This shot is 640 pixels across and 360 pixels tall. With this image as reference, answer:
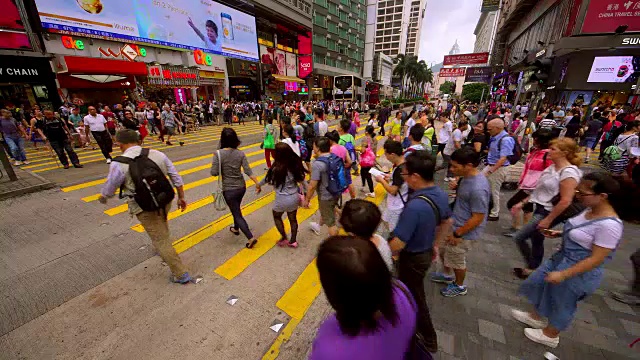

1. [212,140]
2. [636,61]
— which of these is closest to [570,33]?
[636,61]

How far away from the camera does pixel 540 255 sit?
3.36m

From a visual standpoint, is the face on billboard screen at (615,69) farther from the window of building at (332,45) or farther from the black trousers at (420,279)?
the window of building at (332,45)

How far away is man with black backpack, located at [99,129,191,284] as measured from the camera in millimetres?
2863

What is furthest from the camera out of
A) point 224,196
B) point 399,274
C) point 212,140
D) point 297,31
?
point 297,31

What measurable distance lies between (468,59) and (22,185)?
2065 inches

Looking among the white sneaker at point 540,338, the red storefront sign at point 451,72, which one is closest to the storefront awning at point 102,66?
the white sneaker at point 540,338

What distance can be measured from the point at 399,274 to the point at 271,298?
5.68 feet

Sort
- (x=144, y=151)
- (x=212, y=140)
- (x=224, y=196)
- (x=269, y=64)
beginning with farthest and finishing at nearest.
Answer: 1. (x=269, y=64)
2. (x=212, y=140)
3. (x=224, y=196)
4. (x=144, y=151)

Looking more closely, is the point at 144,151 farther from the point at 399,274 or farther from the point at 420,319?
the point at 420,319

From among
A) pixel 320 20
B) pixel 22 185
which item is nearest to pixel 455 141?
pixel 22 185

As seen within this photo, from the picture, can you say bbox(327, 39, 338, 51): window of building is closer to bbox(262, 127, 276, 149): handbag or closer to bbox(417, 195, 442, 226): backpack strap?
→ bbox(262, 127, 276, 149): handbag

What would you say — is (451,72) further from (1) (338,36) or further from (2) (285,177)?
(2) (285,177)

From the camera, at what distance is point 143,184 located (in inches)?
112

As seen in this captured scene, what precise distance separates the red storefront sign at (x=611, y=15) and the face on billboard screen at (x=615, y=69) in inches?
78.7
